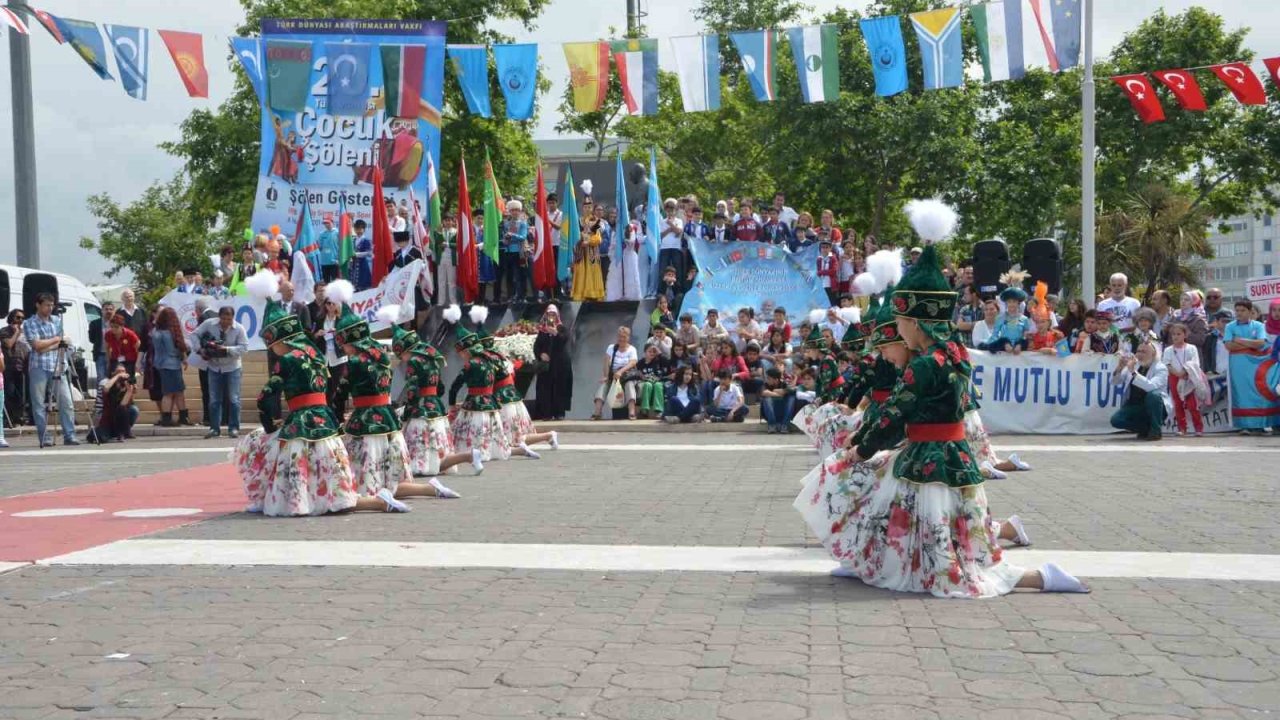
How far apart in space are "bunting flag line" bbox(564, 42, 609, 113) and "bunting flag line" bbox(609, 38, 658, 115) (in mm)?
260

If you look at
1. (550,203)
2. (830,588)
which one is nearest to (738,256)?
(550,203)

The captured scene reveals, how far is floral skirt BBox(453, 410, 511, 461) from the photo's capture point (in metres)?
15.0

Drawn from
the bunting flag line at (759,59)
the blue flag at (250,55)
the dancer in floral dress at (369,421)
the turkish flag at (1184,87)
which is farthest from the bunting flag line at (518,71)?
the dancer in floral dress at (369,421)

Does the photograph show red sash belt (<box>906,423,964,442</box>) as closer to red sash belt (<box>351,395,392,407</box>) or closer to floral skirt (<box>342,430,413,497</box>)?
floral skirt (<box>342,430,413,497</box>)

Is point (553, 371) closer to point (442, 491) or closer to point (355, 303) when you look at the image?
point (355, 303)

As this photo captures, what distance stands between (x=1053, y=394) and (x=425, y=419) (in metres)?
9.88

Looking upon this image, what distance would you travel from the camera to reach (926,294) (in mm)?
7027

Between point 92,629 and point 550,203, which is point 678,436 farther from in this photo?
point 92,629

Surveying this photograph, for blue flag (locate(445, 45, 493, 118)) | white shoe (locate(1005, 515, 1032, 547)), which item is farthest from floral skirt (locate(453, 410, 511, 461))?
blue flag (locate(445, 45, 493, 118))

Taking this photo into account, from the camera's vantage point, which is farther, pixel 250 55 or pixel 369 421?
pixel 250 55

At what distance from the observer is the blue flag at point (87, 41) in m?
21.0

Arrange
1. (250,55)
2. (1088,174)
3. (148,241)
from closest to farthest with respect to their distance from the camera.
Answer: (1088,174) < (250,55) < (148,241)

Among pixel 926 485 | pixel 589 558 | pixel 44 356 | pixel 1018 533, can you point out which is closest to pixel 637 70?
pixel 44 356

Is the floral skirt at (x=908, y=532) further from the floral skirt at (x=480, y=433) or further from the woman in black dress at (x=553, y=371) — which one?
the woman in black dress at (x=553, y=371)
